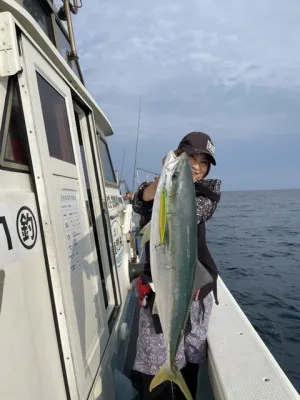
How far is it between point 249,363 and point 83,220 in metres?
1.78

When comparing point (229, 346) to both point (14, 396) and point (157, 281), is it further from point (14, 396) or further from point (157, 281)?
point (14, 396)

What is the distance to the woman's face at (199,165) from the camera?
106 inches

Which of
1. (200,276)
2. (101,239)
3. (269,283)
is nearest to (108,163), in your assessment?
(101,239)

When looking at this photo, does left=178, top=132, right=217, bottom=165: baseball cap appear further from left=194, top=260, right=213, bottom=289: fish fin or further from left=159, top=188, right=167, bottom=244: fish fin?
left=194, top=260, right=213, bottom=289: fish fin

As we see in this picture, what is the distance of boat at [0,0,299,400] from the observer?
1.81 metres

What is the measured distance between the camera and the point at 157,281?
2.25 meters

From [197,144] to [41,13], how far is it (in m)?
2.49

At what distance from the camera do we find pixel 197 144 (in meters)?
2.60

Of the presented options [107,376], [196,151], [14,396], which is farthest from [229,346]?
[14,396]

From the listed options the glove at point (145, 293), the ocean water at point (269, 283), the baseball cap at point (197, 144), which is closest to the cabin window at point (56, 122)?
the baseball cap at point (197, 144)

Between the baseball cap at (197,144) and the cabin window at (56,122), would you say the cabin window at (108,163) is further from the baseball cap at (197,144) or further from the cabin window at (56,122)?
the baseball cap at (197,144)

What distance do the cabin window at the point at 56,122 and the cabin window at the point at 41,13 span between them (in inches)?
47.9

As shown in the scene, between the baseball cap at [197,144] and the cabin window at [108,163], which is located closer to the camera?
the baseball cap at [197,144]

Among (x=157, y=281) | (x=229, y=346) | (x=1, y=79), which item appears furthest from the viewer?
(x=229, y=346)
